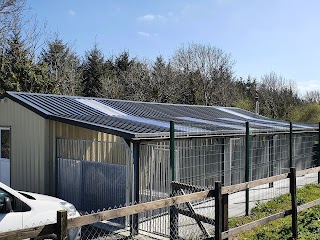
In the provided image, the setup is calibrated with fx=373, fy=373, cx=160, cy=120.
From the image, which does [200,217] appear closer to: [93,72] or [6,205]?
[6,205]

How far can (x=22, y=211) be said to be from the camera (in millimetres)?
6211

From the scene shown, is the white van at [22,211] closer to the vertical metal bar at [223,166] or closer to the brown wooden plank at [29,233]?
the brown wooden plank at [29,233]

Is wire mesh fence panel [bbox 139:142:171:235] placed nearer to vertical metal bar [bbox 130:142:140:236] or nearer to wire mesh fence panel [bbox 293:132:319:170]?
vertical metal bar [bbox 130:142:140:236]

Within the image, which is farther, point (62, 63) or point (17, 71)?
point (62, 63)

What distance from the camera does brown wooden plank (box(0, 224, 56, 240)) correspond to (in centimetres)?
→ 340

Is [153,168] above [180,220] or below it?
above

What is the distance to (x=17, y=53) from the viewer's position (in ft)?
97.0

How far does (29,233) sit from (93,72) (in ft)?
142

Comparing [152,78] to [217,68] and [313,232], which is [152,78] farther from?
[313,232]

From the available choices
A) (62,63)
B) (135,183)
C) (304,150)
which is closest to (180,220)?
(135,183)

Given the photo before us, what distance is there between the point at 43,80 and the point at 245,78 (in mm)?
40877

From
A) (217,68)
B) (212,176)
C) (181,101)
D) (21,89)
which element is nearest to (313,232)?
(212,176)

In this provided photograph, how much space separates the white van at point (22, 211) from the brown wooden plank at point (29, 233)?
2.49 m

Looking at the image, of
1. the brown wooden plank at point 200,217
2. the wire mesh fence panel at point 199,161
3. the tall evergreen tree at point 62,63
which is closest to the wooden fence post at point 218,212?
the brown wooden plank at point 200,217
